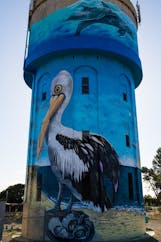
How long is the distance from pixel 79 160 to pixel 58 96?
4.83m

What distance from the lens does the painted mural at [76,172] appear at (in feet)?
49.4

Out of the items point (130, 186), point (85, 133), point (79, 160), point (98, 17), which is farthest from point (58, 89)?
point (130, 186)

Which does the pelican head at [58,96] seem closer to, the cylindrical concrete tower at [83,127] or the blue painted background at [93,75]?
the cylindrical concrete tower at [83,127]

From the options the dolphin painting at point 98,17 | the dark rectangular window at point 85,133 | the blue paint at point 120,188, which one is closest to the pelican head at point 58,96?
the blue paint at point 120,188

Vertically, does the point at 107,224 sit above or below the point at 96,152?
below

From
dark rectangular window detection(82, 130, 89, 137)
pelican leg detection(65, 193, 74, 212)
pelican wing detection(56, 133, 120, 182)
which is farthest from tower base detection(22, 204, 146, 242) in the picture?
dark rectangular window detection(82, 130, 89, 137)

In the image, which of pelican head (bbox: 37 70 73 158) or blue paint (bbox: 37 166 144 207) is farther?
pelican head (bbox: 37 70 73 158)

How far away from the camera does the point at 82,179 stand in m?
15.6

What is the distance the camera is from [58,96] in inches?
699

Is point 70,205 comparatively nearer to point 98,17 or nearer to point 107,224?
point 107,224

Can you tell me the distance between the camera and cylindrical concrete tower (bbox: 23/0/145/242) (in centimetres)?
1543

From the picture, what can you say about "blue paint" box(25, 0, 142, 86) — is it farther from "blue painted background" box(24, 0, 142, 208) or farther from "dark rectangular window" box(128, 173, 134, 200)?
"dark rectangular window" box(128, 173, 134, 200)

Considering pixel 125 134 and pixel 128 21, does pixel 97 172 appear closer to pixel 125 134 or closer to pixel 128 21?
pixel 125 134

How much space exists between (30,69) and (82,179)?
10426 millimetres
